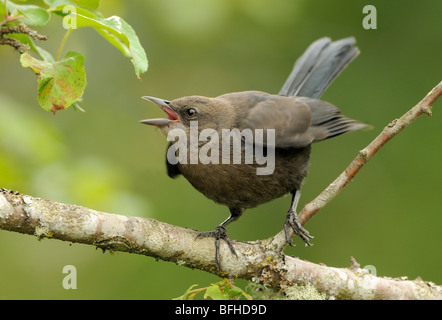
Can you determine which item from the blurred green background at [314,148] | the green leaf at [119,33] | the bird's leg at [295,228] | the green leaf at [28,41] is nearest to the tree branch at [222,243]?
the bird's leg at [295,228]

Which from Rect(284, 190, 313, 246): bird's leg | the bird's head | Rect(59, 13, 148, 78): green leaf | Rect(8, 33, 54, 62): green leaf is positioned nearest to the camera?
Rect(59, 13, 148, 78): green leaf

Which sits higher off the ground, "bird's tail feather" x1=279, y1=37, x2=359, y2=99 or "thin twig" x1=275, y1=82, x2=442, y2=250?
"bird's tail feather" x1=279, y1=37, x2=359, y2=99

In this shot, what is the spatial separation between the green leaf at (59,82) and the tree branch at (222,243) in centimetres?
48

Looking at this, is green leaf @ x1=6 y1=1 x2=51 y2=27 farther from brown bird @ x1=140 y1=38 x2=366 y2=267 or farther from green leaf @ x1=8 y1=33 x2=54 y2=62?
brown bird @ x1=140 y1=38 x2=366 y2=267

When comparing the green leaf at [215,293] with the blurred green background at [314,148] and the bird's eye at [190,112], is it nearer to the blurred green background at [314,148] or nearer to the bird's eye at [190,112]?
the bird's eye at [190,112]

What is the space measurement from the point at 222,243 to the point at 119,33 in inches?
54.6

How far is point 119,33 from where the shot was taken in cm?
243

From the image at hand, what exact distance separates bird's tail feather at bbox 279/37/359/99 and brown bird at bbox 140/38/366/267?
57 centimetres

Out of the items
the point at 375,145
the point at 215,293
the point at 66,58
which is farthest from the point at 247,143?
the point at 66,58

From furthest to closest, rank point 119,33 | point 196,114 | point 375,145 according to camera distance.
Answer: point 196,114, point 375,145, point 119,33

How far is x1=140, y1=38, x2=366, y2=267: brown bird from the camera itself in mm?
3773

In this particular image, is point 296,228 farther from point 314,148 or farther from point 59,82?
point 314,148

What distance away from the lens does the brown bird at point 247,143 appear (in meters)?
3.77

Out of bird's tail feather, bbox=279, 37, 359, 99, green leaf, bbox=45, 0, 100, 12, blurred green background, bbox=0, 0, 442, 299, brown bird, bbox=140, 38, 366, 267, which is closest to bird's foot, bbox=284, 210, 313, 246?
brown bird, bbox=140, 38, 366, 267
